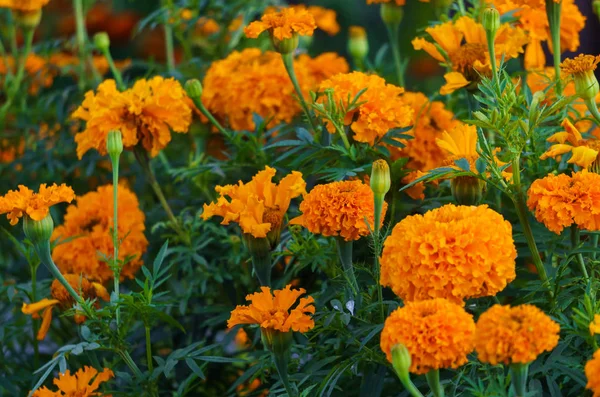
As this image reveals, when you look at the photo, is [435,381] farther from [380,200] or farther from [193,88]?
[193,88]

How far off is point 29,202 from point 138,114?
250 millimetres

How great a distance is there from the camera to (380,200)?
87 centimetres

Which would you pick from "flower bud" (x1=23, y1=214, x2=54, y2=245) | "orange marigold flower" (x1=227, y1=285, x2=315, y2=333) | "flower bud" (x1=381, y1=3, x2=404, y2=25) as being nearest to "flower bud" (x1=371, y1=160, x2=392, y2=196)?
"orange marigold flower" (x1=227, y1=285, x2=315, y2=333)

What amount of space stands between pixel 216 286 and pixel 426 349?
25.5 inches

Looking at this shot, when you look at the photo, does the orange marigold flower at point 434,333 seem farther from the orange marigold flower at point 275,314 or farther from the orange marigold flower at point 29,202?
the orange marigold flower at point 29,202

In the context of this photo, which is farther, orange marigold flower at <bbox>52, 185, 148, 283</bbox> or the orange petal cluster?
orange marigold flower at <bbox>52, 185, 148, 283</bbox>

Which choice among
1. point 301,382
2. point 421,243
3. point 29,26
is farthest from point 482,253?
point 29,26

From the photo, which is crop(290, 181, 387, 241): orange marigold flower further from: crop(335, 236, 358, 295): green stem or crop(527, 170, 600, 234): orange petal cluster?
crop(527, 170, 600, 234): orange petal cluster

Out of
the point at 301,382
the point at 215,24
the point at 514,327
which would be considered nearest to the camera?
the point at 514,327

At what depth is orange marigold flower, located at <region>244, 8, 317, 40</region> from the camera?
1.11 metres

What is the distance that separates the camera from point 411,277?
79 centimetres

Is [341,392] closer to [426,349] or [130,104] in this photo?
[426,349]

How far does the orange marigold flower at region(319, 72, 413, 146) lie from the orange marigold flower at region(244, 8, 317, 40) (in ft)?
0.24

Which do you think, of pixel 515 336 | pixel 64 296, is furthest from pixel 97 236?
pixel 515 336
